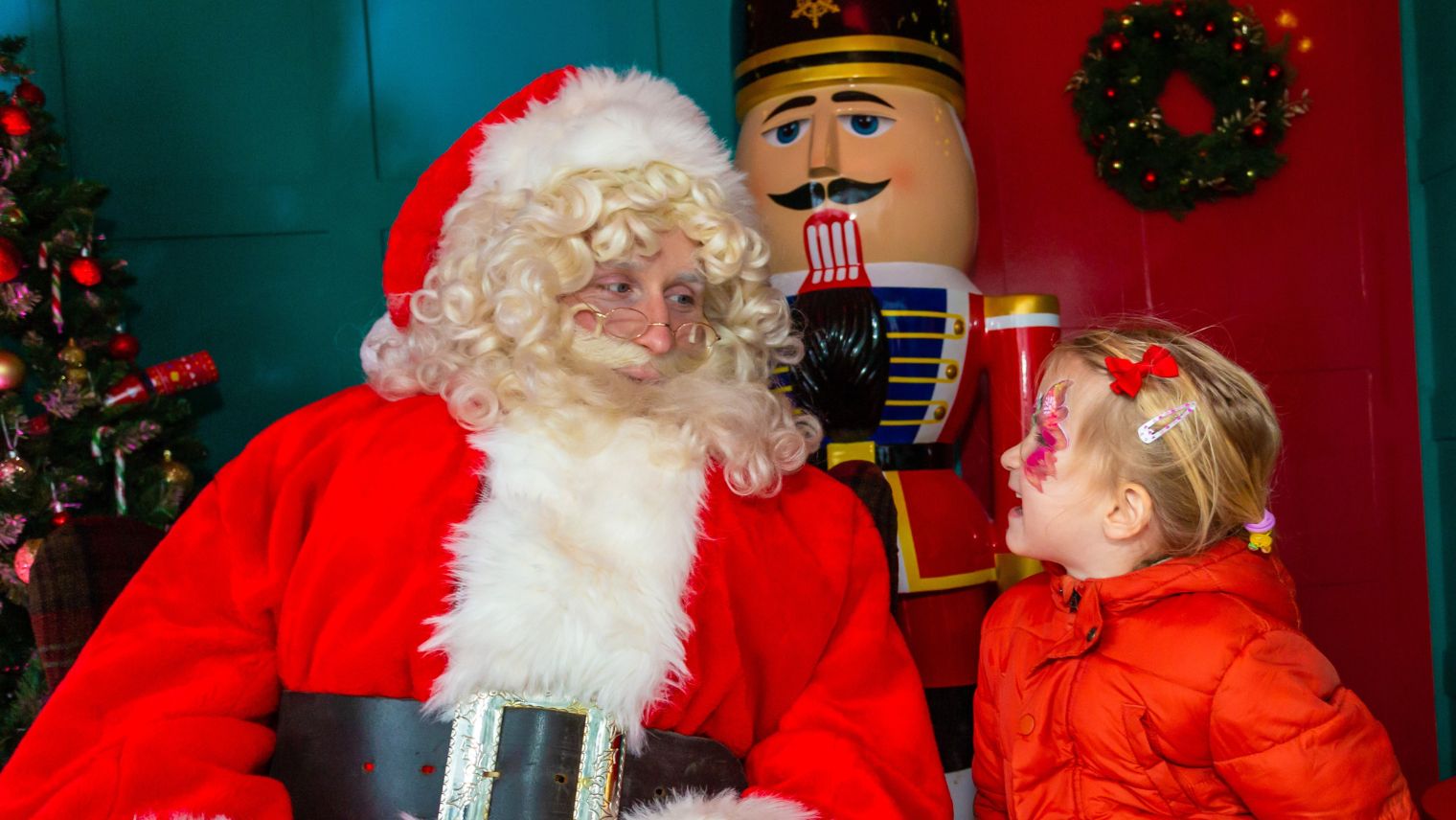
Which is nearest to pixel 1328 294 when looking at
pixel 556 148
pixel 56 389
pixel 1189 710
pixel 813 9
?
pixel 813 9

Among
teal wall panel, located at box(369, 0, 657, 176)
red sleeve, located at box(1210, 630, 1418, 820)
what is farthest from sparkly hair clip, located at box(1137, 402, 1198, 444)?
teal wall panel, located at box(369, 0, 657, 176)

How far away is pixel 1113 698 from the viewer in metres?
1.66

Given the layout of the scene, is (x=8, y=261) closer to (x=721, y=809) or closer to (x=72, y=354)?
(x=72, y=354)

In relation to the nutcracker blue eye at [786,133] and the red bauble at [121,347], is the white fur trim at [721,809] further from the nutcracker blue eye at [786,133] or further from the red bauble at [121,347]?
the red bauble at [121,347]

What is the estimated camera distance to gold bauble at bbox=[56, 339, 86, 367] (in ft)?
8.30

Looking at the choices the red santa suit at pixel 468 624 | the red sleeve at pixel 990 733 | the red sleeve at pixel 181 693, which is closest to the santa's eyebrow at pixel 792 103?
the red santa suit at pixel 468 624

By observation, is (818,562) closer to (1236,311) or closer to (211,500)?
(211,500)

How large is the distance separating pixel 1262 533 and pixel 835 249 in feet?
3.55

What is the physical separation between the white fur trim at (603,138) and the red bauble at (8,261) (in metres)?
1.10

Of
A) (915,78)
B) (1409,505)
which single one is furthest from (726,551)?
(1409,505)

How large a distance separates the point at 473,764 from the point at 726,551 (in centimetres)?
48

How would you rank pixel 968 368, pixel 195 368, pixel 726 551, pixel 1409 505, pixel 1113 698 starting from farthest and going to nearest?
pixel 1409 505 < pixel 195 368 < pixel 968 368 < pixel 726 551 < pixel 1113 698

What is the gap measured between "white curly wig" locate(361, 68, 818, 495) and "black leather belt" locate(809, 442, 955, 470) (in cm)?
42

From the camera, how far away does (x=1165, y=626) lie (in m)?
1.65
